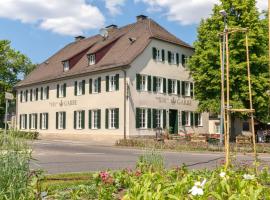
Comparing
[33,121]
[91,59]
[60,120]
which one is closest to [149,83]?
[91,59]

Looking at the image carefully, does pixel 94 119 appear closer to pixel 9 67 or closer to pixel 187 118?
pixel 187 118

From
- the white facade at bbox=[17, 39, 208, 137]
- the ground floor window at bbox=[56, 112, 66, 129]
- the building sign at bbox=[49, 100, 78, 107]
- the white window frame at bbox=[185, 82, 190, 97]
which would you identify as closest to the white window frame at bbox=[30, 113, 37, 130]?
the white facade at bbox=[17, 39, 208, 137]

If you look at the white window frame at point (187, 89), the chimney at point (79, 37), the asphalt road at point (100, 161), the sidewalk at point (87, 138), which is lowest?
the asphalt road at point (100, 161)

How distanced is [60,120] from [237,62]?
18378 millimetres

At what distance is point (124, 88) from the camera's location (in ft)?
120

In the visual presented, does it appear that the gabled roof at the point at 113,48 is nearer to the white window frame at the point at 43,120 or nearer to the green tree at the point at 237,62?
the white window frame at the point at 43,120

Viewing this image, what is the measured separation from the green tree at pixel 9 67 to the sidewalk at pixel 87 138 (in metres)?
17.7

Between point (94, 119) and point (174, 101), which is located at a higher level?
point (174, 101)

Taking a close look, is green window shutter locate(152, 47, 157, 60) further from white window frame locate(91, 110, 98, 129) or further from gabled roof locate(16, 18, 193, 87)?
white window frame locate(91, 110, 98, 129)

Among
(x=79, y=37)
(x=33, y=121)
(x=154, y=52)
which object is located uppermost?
(x=79, y=37)

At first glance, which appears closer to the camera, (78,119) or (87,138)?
(87,138)

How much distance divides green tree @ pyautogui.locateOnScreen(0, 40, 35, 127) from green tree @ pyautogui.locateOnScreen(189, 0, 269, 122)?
33.5 metres

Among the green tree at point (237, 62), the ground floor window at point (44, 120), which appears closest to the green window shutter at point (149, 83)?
the green tree at point (237, 62)

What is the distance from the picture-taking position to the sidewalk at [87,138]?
37.2 meters
